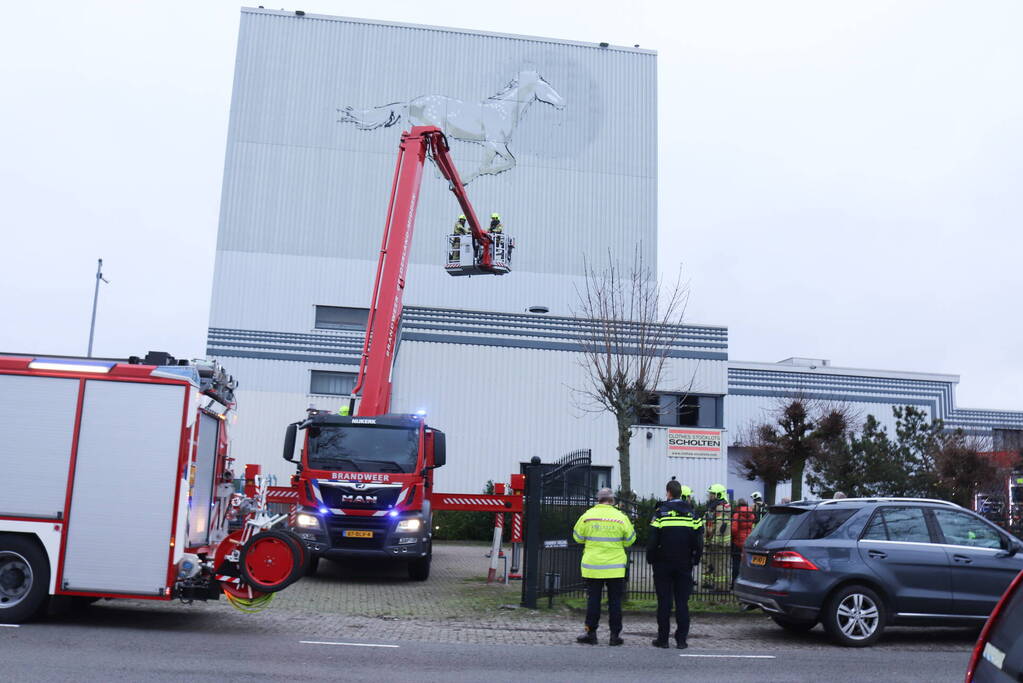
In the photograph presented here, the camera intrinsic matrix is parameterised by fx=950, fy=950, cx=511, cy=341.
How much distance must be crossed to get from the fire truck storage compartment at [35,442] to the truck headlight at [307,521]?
555 cm

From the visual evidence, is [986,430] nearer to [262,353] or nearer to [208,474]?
[262,353]

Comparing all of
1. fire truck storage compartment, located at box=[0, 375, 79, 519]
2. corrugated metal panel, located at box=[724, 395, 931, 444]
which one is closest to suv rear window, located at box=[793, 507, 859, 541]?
fire truck storage compartment, located at box=[0, 375, 79, 519]

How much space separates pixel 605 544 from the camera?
10.5 m

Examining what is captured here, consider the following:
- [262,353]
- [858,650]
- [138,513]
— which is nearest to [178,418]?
[138,513]

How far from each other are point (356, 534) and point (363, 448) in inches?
55.5

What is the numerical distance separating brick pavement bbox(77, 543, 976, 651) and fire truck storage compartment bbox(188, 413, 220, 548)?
1024 millimetres

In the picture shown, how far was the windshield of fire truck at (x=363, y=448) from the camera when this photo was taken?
51.3 ft

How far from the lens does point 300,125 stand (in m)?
40.7

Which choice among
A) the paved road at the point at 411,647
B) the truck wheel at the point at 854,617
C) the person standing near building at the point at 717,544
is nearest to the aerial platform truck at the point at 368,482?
the paved road at the point at 411,647

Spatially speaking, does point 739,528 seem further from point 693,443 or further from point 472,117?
point 472,117

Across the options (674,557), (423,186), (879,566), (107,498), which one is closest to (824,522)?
(879,566)

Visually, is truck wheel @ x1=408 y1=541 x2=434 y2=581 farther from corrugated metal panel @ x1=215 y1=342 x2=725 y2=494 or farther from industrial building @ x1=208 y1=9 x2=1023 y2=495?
industrial building @ x1=208 y1=9 x2=1023 y2=495

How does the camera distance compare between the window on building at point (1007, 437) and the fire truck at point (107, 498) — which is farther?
the window on building at point (1007, 437)

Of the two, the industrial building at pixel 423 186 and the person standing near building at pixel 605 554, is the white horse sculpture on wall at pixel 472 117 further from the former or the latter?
the person standing near building at pixel 605 554
